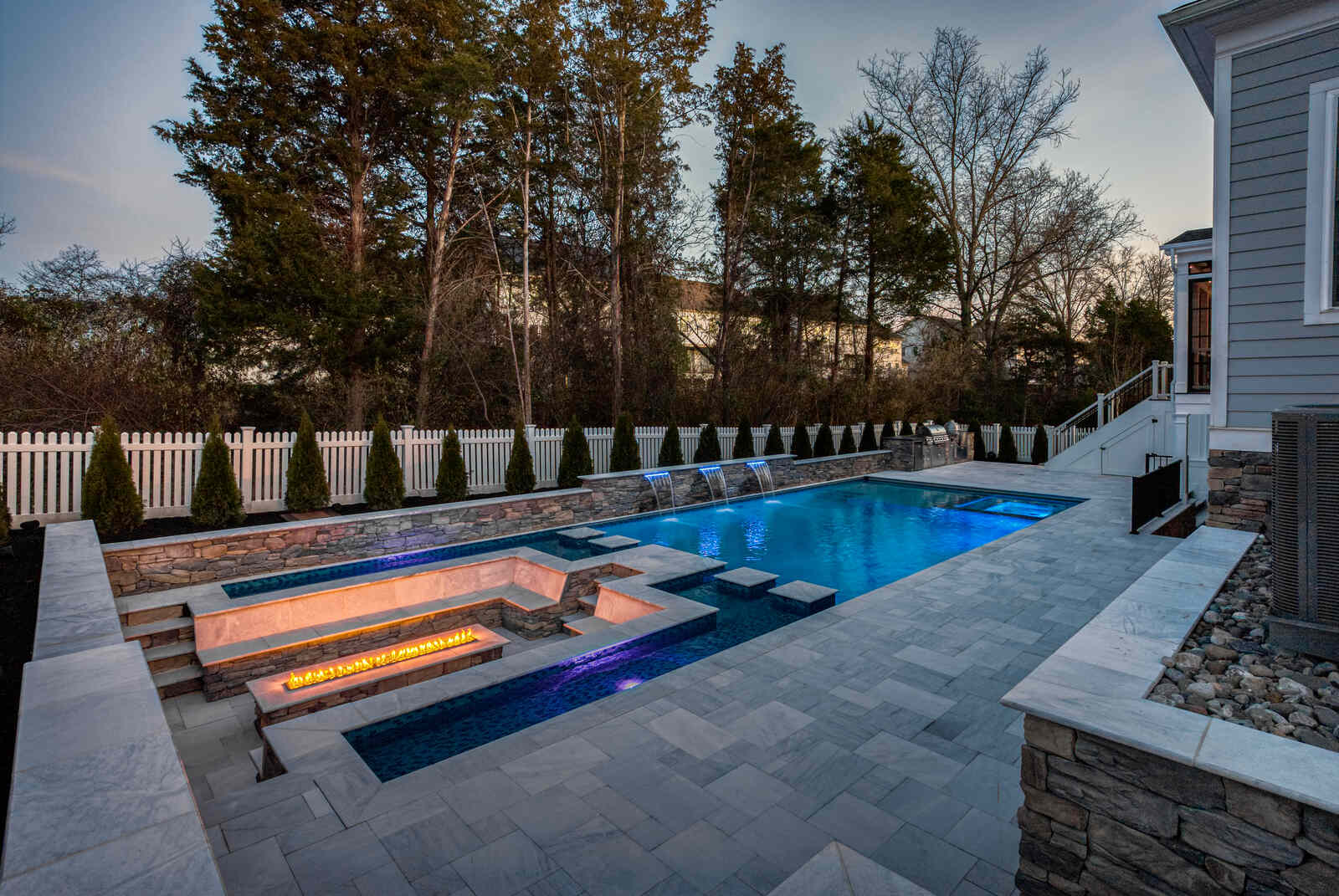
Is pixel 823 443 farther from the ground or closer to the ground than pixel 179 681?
farther from the ground

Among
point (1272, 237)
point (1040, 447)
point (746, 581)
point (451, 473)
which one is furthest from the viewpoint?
point (1040, 447)

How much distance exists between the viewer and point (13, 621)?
12.5ft

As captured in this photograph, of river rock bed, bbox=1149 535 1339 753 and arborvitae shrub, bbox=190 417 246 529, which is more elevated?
arborvitae shrub, bbox=190 417 246 529

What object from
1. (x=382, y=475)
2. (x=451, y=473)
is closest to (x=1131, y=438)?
(x=451, y=473)

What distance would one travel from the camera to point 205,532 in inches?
252

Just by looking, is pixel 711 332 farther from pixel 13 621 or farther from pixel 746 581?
pixel 13 621

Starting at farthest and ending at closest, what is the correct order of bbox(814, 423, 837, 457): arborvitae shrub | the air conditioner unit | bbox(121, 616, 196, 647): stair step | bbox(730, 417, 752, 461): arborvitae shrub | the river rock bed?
bbox(814, 423, 837, 457): arborvitae shrub → bbox(730, 417, 752, 461): arborvitae shrub → bbox(121, 616, 196, 647): stair step → the air conditioner unit → the river rock bed

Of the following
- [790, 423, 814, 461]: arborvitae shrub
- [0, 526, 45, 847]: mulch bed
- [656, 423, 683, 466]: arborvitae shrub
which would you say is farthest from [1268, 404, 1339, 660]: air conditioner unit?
[790, 423, 814, 461]: arborvitae shrub

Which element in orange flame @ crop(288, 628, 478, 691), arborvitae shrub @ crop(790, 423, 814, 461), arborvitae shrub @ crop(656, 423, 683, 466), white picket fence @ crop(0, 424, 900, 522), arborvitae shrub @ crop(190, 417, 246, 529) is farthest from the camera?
arborvitae shrub @ crop(790, 423, 814, 461)

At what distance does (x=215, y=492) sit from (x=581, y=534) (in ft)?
13.4

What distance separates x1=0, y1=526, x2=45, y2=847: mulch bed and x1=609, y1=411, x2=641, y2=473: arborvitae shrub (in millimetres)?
6859

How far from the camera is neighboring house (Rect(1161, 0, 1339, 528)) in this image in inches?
208

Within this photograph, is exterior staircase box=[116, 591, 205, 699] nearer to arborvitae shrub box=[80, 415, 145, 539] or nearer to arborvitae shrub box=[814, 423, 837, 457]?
arborvitae shrub box=[80, 415, 145, 539]

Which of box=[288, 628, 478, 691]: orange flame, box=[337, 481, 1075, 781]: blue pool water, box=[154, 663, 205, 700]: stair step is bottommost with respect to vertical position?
box=[288, 628, 478, 691]: orange flame
